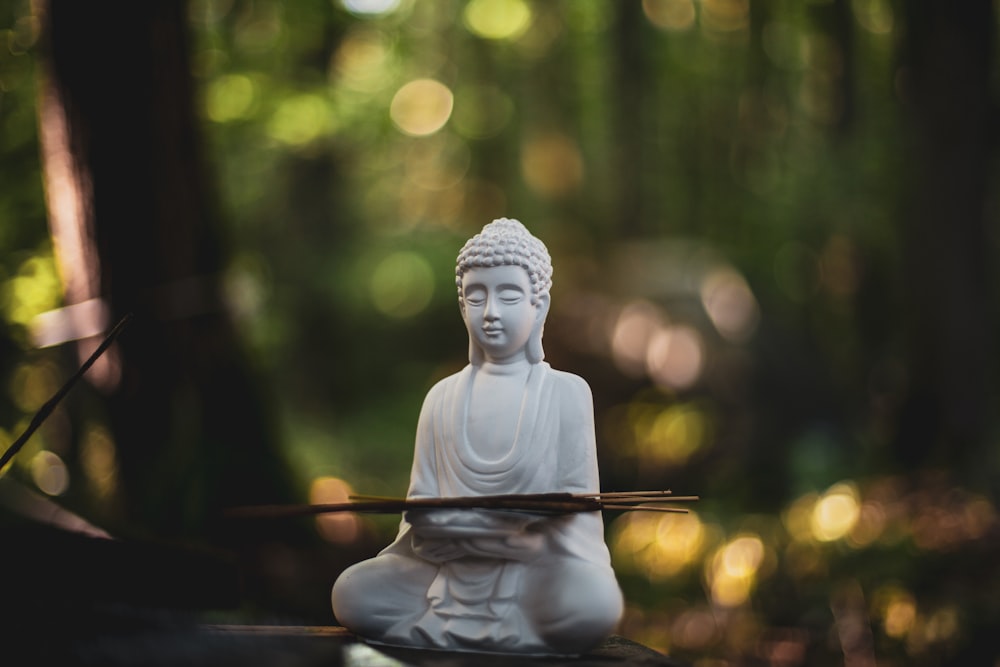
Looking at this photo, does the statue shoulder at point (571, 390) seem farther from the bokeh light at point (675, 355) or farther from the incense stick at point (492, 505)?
the bokeh light at point (675, 355)

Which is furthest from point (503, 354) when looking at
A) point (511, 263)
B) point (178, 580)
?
point (178, 580)

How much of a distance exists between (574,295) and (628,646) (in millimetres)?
7888

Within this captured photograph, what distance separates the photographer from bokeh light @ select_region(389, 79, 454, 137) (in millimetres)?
13664

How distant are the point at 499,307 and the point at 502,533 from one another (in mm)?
741

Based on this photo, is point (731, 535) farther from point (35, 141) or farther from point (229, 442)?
point (35, 141)

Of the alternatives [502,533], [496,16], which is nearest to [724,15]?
[496,16]

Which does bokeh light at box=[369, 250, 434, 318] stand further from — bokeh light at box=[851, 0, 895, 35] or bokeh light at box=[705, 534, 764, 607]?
bokeh light at box=[705, 534, 764, 607]

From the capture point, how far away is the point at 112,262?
19.4 feet

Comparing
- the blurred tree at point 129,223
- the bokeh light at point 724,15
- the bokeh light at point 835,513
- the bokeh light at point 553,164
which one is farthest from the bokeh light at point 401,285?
the blurred tree at point 129,223

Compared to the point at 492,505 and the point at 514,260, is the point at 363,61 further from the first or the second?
the point at 492,505

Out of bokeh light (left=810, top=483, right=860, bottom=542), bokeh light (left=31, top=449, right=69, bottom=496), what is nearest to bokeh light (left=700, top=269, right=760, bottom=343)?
bokeh light (left=810, top=483, right=860, bottom=542)

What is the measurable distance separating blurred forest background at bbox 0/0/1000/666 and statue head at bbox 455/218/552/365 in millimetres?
1940

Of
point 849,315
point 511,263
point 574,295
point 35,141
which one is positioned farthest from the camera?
point 849,315

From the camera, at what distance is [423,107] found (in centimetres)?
1398
